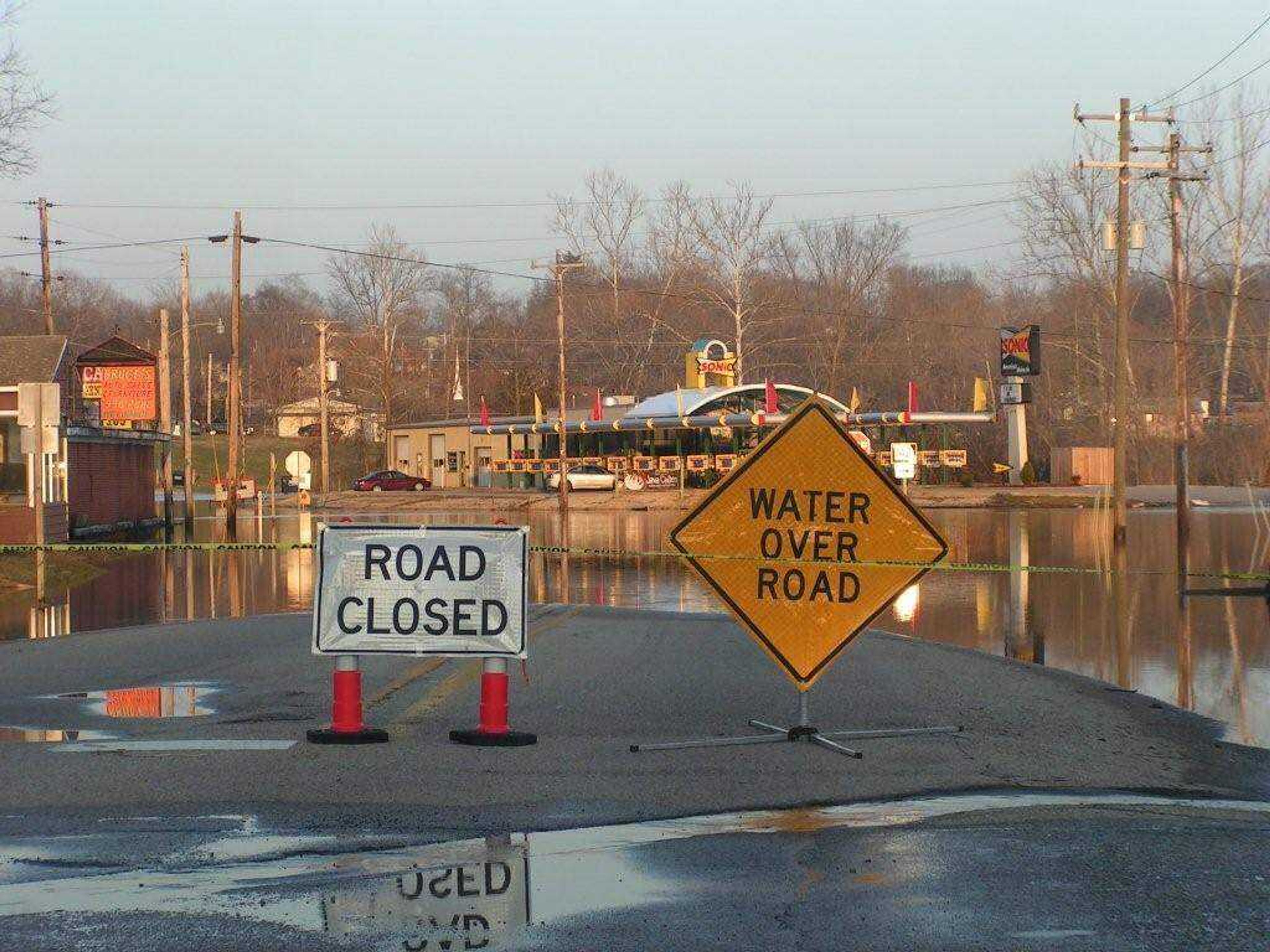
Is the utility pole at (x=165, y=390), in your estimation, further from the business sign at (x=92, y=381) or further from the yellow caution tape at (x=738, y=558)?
the yellow caution tape at (x=738, y=558)

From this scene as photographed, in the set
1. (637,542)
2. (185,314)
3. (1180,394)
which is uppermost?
(185,314)

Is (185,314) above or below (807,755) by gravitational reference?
above

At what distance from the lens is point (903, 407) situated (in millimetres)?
95500

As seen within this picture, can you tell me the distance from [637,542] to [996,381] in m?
59.2

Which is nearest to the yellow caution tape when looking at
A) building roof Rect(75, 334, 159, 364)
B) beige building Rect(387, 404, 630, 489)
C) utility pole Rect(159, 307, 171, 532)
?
utility pole Rect(159, 307, 171, 532)

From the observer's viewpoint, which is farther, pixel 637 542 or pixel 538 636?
pixel 637 542

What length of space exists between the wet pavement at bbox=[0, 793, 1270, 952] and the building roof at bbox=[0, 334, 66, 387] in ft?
117

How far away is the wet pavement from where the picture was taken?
18.8ft

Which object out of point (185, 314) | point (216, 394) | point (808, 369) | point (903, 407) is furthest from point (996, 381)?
point (216, 394)

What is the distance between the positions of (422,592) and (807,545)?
8.15 feet

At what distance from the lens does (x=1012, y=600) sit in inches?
853

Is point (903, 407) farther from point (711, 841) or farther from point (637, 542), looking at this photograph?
point (711, 841)

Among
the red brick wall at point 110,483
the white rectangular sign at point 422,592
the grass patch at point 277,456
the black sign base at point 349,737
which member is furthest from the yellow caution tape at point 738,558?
the grass patch at point 277,456

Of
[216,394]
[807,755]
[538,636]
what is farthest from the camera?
[216,394]
